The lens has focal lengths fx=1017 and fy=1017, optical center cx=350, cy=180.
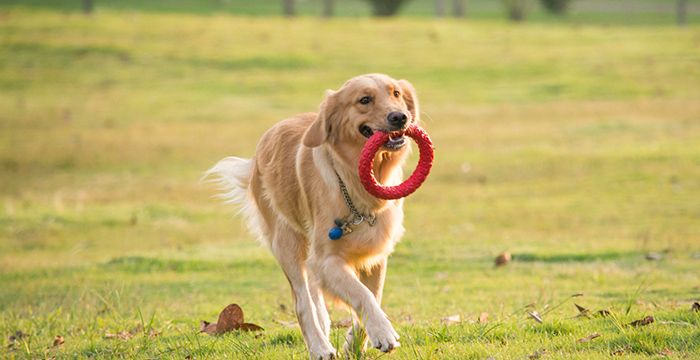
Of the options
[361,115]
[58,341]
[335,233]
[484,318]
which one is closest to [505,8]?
[484,318]

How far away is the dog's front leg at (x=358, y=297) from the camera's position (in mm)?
5957

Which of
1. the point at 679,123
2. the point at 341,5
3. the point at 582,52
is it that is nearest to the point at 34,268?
the point at 679,123

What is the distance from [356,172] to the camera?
6969 mm

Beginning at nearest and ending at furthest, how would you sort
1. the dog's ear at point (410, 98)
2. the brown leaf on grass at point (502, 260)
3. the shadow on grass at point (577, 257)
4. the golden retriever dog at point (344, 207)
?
the golden retriever dog at point (344, 207) → the dog's ear at point (410, 98) → the brown leaf on grass at point (502, 260) → the shadow on grass at point (577, 257)

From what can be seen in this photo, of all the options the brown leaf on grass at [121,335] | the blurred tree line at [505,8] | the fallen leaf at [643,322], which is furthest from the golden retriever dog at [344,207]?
the blurred tree line at [505,8]

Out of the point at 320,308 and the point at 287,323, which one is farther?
the point at 287,323

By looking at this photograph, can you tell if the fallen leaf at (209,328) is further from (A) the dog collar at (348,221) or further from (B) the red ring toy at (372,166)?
(B) the red ring toy at (372,166)

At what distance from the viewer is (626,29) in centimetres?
5053

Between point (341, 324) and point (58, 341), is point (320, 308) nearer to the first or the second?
point (341, 324)

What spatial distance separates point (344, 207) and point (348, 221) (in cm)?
11

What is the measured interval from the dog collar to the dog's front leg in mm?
160

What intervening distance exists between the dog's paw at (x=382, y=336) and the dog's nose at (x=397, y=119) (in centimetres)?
135

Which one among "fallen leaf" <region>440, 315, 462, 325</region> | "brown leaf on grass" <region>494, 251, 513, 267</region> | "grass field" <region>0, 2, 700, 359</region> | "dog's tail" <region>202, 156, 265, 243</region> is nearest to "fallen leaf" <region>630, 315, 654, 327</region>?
"grass field" <region>0, 2, 700, 359</region>

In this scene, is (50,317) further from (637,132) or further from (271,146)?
(637,132)
